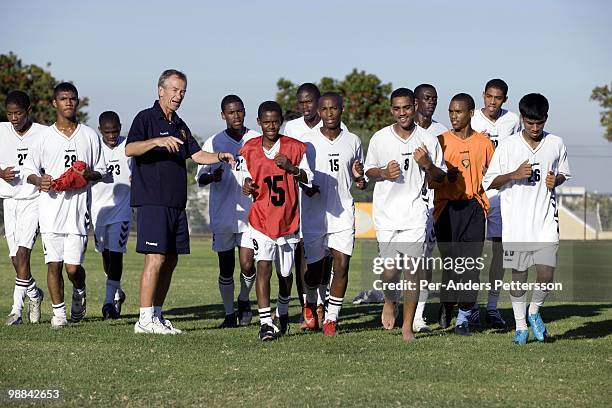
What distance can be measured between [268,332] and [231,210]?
2.34m

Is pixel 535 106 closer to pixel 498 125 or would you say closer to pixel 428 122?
pixel 428 122

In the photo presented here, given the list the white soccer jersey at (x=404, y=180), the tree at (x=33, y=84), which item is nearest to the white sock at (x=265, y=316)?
the white soccer jersey at (x=404, y=180)

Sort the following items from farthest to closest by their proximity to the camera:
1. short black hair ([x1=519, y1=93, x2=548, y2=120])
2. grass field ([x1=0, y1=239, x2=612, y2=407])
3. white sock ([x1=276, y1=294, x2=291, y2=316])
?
white sock ([x1=276, y1=294, x2=291, y2=316]) < short black hair ([x1=519, y1=93, x2=548, y2=120]) < grass field ([x1=0, y1=239, x2=612, y2=407])

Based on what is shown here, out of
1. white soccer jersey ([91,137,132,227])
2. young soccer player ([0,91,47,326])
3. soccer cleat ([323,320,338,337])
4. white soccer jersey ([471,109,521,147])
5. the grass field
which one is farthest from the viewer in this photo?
white soccer jersey ([91,137,132,227])

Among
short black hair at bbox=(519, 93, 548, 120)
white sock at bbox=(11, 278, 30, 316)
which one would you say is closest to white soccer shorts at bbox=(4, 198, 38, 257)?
white sock at bbox=(11, 278, 30, 316)

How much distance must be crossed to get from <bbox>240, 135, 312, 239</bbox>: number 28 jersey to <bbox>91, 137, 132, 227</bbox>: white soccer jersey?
148 inches

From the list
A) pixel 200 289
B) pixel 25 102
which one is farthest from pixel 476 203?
pixel 200 289

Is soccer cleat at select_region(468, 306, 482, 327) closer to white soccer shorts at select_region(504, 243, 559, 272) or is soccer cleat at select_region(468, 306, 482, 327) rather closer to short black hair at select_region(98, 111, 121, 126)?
white soccer shorts at select_region(504, 243, 559, 272)

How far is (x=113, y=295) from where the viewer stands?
1375cm

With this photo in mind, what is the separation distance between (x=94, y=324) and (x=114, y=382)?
13.8 ft

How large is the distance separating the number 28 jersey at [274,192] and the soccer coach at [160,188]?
45cm

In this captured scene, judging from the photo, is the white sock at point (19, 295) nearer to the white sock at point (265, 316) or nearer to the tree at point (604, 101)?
the white sock at point (265, 316)

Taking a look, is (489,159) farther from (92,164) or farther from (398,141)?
(92,164)

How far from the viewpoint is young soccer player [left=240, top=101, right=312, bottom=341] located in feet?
36.6
